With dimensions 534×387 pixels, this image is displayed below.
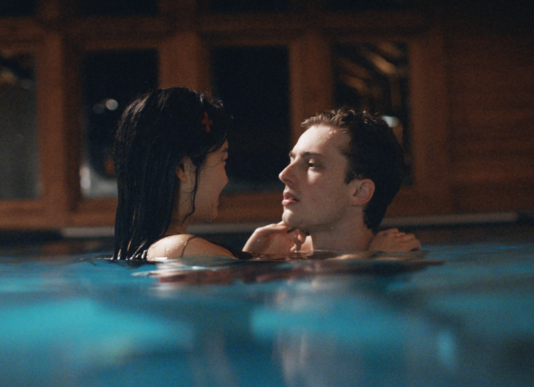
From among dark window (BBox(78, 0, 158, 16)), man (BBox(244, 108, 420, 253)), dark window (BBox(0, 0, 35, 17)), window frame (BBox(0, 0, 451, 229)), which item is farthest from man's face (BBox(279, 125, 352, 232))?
dark window (BBox(0, 0, 35, 17))

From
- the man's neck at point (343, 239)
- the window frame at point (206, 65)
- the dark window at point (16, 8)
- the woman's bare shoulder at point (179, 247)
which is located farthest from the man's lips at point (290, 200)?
the dark window at point (16, 8)

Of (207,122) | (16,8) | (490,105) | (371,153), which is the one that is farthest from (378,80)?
(207,122)

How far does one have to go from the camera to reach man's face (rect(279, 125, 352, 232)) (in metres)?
1.75

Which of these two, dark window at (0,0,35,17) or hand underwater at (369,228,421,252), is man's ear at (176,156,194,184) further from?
dark window at (0,0,35,17)

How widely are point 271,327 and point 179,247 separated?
56 centimetres

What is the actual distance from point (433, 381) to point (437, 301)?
16.1 inches

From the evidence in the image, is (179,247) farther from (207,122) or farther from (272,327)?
(272,327)

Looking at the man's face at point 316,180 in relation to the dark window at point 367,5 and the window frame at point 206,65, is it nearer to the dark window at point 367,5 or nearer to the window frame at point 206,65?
the window frame at point 206,65

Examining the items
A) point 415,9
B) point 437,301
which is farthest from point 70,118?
point 437,301

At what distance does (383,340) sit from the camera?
0.96 metres

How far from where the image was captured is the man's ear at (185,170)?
167cm

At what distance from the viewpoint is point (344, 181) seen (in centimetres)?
181

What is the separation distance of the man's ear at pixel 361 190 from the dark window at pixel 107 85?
3.93 metres

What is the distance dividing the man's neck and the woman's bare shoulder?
44cm
